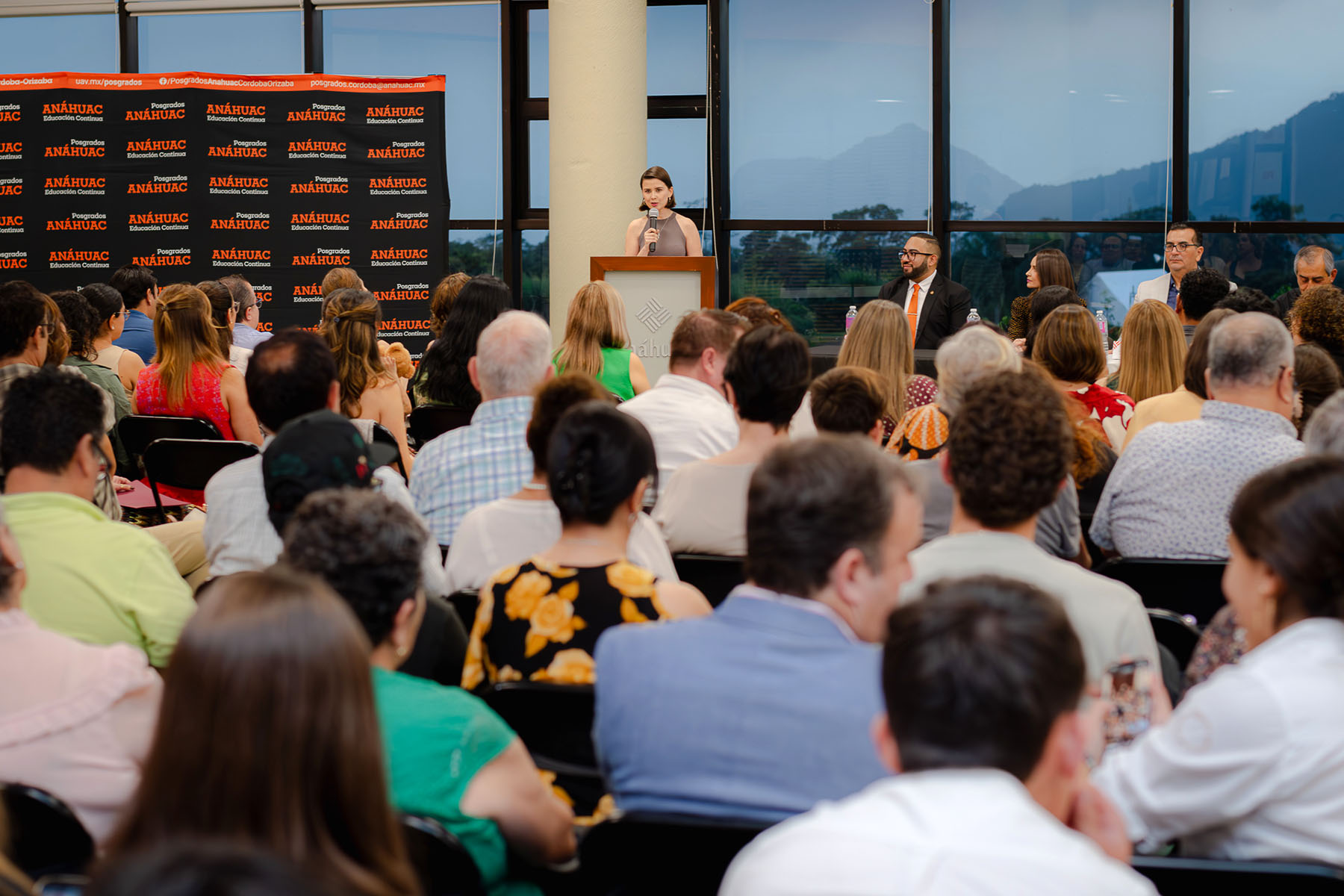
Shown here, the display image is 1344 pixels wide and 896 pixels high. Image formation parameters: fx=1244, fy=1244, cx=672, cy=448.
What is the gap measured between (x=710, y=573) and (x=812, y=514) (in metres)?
1.07

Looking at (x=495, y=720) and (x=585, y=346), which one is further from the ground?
(x=585, y=346)

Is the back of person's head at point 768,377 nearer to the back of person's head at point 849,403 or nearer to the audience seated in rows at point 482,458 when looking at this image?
the back of person's head at point 849,403

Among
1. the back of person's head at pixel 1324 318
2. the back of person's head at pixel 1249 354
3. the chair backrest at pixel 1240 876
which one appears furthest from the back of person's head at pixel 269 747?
the back of person's head at pixel 1324 318

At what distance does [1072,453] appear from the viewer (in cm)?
217

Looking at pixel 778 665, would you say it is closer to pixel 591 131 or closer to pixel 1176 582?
pixel 1176 582

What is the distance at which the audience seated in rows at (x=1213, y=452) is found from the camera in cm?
290

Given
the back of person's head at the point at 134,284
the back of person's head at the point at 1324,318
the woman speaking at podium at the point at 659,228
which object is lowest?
the back of person's head at the point at 1324,318

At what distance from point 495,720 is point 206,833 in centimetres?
55

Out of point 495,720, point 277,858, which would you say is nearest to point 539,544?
point 495,720

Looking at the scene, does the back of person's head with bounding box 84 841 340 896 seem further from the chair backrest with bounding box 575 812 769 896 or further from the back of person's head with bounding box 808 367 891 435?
the back of person's head with bounding box 808 367 891 435

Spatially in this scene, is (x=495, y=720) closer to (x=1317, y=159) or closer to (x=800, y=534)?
(x=800, y=534)

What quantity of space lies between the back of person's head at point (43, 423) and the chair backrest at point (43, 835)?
104cm

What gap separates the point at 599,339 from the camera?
16.4 feet

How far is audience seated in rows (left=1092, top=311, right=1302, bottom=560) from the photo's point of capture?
9.51 ft
